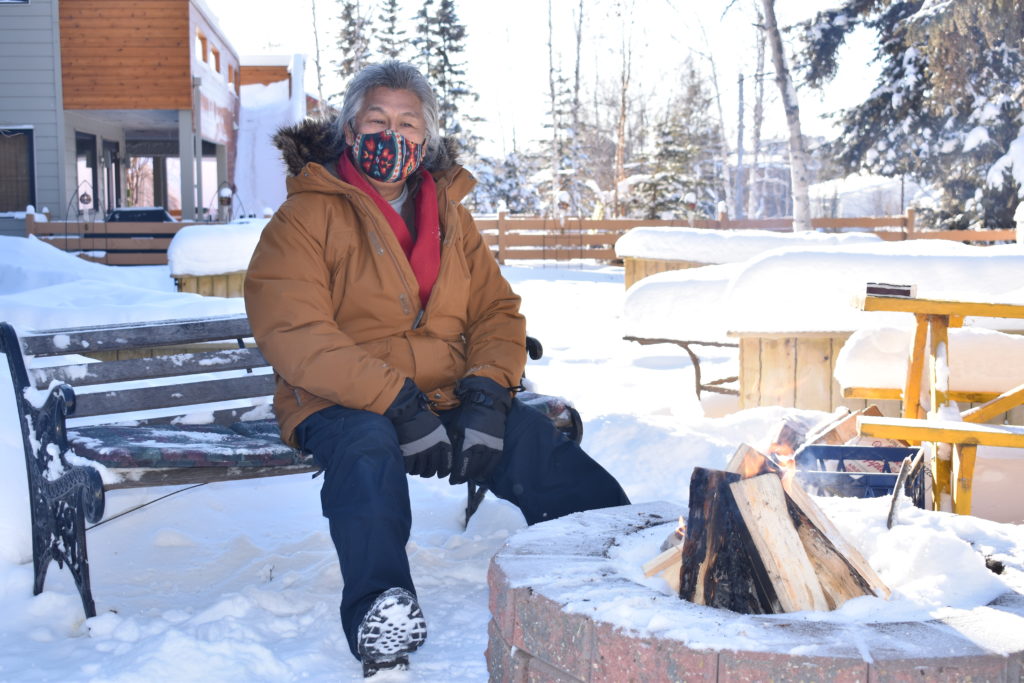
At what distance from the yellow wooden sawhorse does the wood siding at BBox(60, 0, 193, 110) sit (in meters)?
18.0

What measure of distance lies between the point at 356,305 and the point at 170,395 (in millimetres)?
1048

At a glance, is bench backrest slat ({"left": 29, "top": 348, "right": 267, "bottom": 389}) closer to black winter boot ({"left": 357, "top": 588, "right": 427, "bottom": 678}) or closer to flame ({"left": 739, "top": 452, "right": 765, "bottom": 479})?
black winter boot ({"left": 357, "top": 588, "right": 427, "bottom": 678})

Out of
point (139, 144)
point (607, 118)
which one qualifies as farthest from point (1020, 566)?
point (607, 118)

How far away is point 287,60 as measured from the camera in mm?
29719

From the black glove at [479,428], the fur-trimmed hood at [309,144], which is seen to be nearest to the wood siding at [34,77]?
the fur-trimmed hood at [309,144]

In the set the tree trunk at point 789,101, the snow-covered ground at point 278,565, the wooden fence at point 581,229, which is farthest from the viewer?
the wooden fence at point 581,229

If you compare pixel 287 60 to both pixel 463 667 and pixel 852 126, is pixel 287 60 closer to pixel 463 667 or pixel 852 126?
pixel 852 126

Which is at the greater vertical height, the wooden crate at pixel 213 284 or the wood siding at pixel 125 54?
the wood siding at pixel 125 54

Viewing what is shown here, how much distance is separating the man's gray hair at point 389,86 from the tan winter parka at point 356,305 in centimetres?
10

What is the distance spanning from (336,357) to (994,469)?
299cm

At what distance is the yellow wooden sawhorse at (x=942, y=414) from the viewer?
3.46 m

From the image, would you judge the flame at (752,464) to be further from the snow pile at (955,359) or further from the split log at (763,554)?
the snow pile at (955,359)

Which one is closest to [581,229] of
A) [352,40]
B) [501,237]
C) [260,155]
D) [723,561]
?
[501,237]

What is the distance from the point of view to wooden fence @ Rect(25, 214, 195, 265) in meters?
17.6
